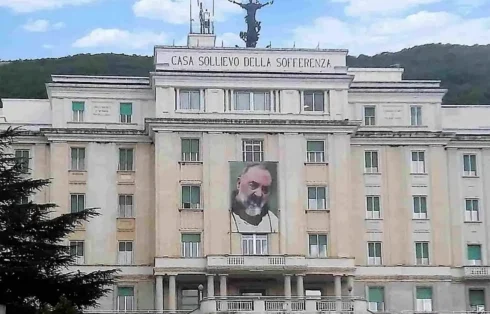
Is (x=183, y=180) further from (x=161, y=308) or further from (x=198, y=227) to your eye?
(x=161, y=308)

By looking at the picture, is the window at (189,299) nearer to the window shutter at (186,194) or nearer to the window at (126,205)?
the window shutter at (186,194)

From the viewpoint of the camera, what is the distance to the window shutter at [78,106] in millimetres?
70125

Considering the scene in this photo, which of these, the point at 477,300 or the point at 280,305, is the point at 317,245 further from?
the point at 280,305

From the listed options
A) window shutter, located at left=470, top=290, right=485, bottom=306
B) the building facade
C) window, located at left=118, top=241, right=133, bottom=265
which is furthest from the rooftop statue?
window shutter, located at left=470, top=290, right=485, bottom=306

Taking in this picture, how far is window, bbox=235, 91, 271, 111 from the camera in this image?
6875 centimetres

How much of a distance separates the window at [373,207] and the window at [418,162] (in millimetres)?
3036

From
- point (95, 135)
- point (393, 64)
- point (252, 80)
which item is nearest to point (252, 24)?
point (252, 80)

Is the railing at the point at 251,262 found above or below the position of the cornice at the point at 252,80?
below

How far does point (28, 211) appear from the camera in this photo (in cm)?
4081

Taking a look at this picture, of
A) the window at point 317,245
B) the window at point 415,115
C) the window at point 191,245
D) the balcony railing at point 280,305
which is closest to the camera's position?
the balcony railing at point 280,305

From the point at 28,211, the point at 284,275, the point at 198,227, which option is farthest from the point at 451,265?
the point at 28,211

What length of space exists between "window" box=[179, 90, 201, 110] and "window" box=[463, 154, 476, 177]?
17364mm

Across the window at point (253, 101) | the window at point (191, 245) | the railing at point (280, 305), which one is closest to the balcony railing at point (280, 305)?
the railing at point (280, 305)

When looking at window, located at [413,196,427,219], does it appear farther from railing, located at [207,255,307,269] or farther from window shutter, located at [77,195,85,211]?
window shutter, located at [77,195,85,211]
